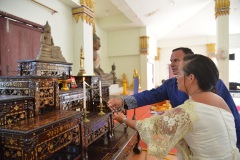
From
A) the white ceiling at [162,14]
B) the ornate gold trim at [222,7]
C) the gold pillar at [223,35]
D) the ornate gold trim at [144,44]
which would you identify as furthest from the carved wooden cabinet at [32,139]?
the ornate gold trim at [144,44]

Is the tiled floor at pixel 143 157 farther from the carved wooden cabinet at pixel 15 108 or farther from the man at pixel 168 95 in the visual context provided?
the carved wooden cabinet at pixel 15 108

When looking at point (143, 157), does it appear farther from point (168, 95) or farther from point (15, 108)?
point (15, 108)

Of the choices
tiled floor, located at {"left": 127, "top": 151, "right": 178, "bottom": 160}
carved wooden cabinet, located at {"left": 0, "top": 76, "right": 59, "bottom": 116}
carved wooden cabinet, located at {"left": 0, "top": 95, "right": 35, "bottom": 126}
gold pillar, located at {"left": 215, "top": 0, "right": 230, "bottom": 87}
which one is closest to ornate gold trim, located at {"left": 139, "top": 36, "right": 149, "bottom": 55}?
gold pillar, located at {"left": 215, "top": 0, "right": 230, "bottom": 87}

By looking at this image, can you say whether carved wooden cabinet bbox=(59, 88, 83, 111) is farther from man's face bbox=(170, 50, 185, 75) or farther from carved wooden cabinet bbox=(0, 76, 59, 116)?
man's face bbox=(170, 50, 185, 75)

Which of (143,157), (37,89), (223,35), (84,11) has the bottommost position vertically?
(143,157)

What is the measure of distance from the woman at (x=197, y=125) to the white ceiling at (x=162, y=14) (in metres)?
4.50

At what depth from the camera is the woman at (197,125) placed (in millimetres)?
954

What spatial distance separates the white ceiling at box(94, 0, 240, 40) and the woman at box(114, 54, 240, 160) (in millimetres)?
4503

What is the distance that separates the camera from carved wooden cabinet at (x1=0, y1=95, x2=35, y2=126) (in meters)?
1.19

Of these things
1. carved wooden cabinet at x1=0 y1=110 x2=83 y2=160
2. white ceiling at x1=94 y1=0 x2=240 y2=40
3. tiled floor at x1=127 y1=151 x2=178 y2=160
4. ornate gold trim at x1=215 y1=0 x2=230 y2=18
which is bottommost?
tiled floor at x1=127 y1=151 x2=178 y2=160

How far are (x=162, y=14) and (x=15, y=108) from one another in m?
7.05

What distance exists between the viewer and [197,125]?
946 millimetres

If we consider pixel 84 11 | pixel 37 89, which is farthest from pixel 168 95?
pixel 84 11

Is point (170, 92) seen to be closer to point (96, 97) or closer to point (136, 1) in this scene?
point (96, 97)
